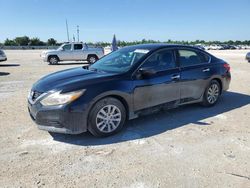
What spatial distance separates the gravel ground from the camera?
305cm

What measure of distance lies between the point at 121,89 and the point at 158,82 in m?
0.87

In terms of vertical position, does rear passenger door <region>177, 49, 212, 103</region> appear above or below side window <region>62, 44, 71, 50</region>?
below

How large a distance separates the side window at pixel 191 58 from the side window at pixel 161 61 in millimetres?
276

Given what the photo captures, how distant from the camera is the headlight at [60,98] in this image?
3.91 metres

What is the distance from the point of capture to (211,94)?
603cm

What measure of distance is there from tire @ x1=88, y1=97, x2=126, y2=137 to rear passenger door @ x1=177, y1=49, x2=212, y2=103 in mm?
1632

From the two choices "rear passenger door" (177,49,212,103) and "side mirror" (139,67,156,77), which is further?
"rear passenger door" (177,49,212,103)

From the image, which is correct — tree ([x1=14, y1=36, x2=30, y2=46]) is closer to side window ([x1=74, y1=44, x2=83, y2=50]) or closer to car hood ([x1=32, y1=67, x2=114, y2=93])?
side window ([x1=74, y1=44, x2=83, y2=50])

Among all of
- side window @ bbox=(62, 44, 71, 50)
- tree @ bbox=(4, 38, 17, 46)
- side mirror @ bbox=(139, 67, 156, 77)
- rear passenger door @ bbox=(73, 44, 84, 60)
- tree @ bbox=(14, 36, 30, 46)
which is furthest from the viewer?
tree @ bbox=(14, 36, 30, 46)

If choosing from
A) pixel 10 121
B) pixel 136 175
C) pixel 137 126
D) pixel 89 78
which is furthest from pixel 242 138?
pixel 10 121

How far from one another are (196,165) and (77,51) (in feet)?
55.2

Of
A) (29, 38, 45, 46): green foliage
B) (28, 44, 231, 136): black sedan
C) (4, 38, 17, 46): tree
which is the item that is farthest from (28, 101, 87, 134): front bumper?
(4, 38, 17, 46): tree

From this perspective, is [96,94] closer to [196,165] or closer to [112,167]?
[112,167]

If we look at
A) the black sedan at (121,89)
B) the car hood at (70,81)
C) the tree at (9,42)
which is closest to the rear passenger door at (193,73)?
the black sedan at (121,89)
